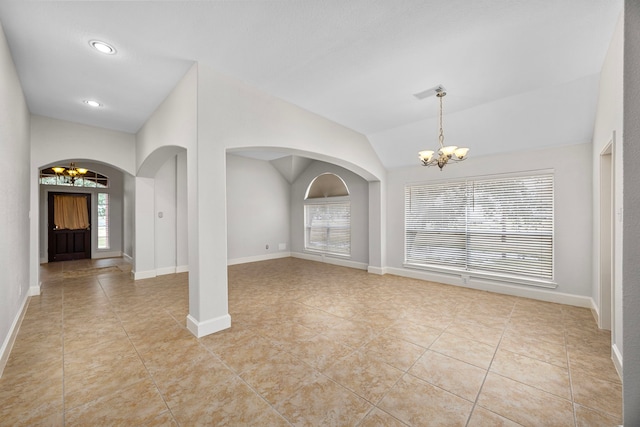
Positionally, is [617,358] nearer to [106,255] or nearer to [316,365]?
[316,365]

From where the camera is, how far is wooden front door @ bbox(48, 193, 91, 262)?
803 centimetres

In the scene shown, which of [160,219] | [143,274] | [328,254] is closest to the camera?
[143,274]

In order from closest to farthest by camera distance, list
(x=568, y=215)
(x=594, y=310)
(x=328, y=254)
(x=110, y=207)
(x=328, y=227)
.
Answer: (x=594, y=310) → (x=568, y=215) → (x=328, y=254) → (x=328, y=227) → (x=110, y=207)

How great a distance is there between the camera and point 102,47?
8.77 ft

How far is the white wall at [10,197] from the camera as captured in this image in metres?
2.39

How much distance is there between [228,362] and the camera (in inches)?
94.4

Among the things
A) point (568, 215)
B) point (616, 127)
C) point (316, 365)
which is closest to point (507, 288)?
point (568, 215)

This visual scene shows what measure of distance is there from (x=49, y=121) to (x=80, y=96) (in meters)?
1.43

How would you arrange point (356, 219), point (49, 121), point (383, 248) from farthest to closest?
1. point (356, 219)
2. point (383, 248)
3. point (49, 121)

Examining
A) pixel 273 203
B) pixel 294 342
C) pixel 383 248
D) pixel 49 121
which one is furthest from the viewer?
pixel 273 203

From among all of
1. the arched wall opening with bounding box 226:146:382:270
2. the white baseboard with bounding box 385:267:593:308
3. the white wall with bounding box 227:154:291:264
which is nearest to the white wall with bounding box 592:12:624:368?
the white baseboard with bounding box 385:267:593:308

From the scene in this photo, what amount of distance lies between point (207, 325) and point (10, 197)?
2.40 m

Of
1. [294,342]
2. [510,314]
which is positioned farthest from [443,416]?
[510,314]

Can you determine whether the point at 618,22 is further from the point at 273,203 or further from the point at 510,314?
the point at 273,203
